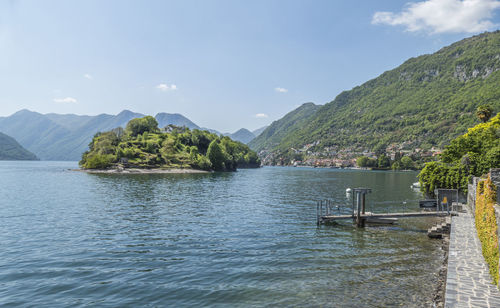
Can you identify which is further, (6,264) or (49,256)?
(49,256)

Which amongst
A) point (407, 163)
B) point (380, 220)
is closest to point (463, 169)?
point (380, 220)

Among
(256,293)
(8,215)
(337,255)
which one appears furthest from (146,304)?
(8,215)

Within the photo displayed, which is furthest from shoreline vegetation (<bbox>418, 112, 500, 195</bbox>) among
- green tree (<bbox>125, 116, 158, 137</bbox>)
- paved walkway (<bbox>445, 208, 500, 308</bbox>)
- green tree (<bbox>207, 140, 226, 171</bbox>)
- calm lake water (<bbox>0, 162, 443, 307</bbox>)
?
green tree (<bbox>125, 116, 158, 137</bbox>)

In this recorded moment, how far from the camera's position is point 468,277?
13172mm

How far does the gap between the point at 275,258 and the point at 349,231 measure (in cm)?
1145

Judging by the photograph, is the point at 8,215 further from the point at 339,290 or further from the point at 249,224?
the point at 339,290

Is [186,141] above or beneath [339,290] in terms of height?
above

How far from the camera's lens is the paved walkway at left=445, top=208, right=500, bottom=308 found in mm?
10898

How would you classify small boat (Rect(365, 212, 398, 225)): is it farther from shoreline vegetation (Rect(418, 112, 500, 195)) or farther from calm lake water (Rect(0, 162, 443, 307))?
shoreline vegetation (Rect(418, 112, 500, 195))

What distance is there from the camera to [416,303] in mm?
12859

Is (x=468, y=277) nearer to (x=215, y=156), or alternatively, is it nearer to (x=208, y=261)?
A: (x=208, y=261)

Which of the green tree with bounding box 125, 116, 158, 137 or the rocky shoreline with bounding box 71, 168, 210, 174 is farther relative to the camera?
the green tree with bounding box 125, 116, 158, 137

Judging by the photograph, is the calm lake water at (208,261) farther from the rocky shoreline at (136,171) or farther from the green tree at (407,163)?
the green tree at (407,163)

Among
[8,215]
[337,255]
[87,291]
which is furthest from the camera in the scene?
[8,215]
